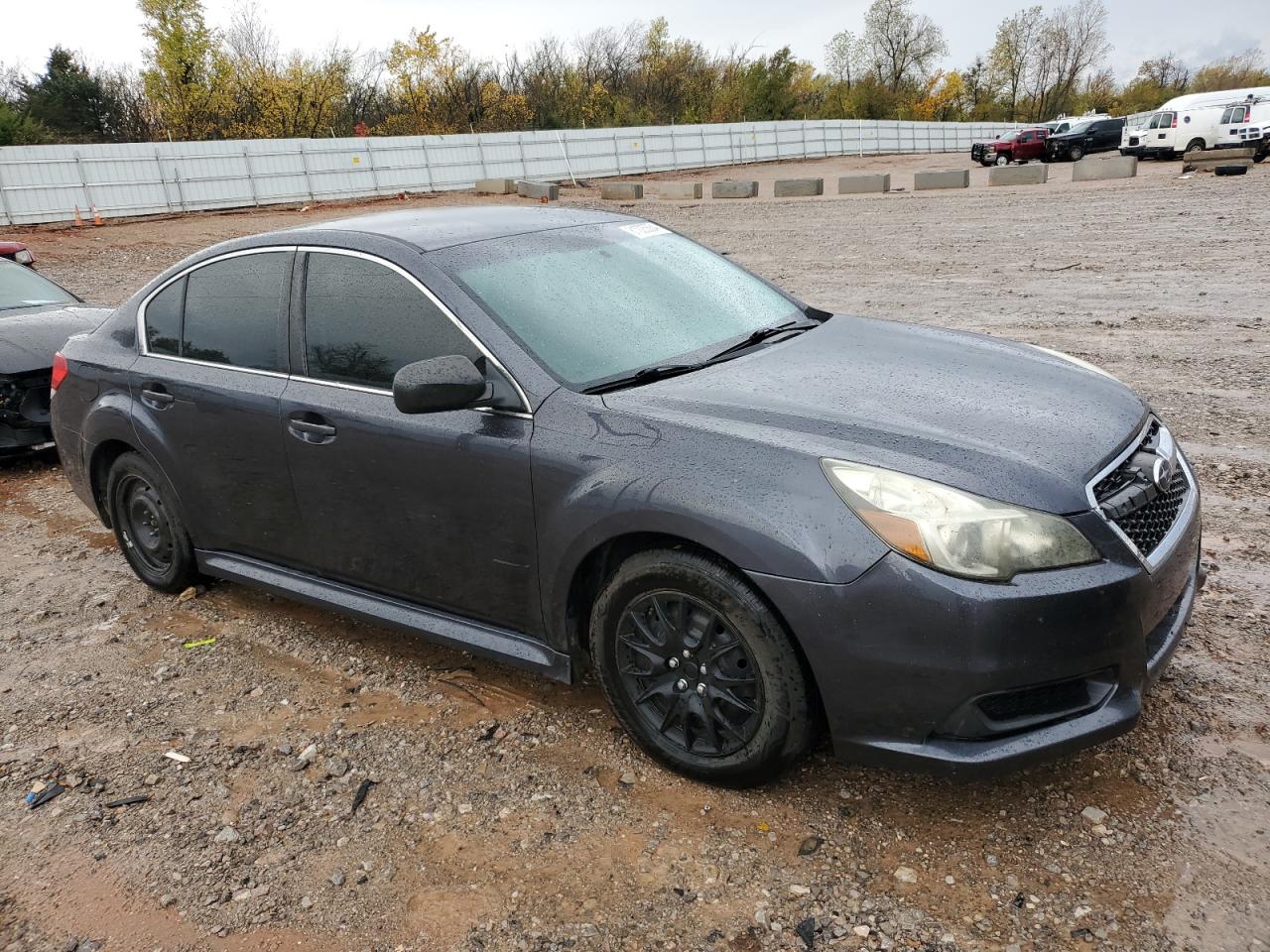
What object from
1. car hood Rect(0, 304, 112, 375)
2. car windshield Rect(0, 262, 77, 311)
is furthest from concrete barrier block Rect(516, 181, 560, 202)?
car hood Rect(0, 304, 112, 375)

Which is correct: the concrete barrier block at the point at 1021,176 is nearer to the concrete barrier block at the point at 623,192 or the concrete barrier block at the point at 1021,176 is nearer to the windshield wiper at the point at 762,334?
the concrete barrier block at the point at 623,192

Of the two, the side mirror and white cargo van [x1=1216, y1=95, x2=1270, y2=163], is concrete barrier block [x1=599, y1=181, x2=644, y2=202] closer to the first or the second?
white cargo van [x1=1216, y1=95, x2=1270, y2=163]

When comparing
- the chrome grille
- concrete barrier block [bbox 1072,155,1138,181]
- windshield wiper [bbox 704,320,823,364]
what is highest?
windshield wiper [bbox 704,320,823,364]

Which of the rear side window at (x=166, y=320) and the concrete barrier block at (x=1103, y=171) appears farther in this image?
the concrete barrier block at (x=1103, y=171)

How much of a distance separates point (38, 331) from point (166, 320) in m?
3.88

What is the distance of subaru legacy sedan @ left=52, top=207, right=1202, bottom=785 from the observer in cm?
267

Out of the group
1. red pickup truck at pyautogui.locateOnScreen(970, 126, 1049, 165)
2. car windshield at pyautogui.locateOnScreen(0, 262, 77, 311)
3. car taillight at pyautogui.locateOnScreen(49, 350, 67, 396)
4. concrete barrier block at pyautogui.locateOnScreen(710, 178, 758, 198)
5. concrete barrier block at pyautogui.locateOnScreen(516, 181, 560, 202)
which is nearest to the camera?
car taillight at pyautogui.locateOnScreen(49, 350, 67, 396)

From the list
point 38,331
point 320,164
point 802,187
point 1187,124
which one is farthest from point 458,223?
point 1187,124

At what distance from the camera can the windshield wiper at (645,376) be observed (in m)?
3.32

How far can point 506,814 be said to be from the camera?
3168 millimetres

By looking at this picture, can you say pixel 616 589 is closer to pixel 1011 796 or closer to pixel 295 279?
pixel 1011 796

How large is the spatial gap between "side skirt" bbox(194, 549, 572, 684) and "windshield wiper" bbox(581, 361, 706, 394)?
2.87ft

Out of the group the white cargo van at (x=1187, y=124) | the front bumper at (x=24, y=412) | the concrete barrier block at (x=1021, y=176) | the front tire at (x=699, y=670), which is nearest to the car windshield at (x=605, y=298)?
the front tire at (x=699, y=670)

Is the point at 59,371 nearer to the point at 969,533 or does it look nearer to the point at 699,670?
the point at 699,670
